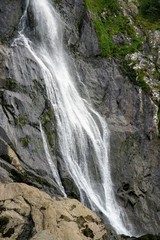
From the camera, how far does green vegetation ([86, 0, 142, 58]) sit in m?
38.0

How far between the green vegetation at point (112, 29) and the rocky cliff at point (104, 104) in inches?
4.7

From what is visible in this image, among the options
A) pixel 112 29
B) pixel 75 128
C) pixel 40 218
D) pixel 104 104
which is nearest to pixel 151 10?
pixel 112 29

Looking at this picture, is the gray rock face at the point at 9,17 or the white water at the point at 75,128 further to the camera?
the gray rock face at the point at 9,17

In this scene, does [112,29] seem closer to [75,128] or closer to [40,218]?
[75,128]

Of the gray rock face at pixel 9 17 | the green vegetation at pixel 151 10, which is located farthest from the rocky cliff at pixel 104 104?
the green vegetation at pixel 151 10

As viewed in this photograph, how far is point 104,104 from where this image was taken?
109 ft

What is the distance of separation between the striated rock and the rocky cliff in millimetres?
4384

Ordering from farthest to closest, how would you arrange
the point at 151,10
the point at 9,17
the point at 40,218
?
the point at 151,10, the point at 9,17, the point at 40,218

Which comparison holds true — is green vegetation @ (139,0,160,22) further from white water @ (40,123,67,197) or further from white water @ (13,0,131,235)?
white water @ (40,123,67,197)

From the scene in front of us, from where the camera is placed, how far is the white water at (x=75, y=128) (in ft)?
85.8

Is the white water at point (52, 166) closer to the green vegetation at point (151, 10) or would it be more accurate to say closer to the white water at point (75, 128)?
the white water at point (75, 128)

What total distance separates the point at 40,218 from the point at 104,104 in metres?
19.1

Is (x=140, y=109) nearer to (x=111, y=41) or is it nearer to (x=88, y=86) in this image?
(x=88, y=86)

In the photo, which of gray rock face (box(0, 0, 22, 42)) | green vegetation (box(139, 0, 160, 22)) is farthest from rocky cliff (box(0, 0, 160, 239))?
green vegetation (box(139, 0, 160, 22))
